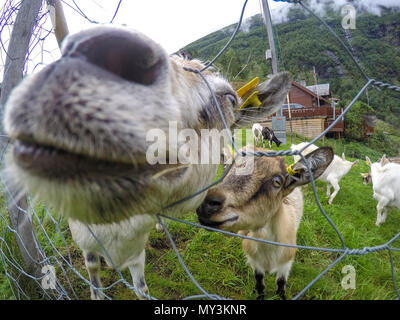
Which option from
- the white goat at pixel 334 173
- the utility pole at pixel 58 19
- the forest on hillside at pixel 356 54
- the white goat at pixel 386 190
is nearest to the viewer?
the forest on hillside at pixel 356 54

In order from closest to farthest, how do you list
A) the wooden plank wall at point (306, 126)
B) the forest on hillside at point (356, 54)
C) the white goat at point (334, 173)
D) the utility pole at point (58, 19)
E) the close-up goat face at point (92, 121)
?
1. the close-up goat face at point (92, 121)
2. the forest on hillside at point (356, 54)
3. the utility pole at point (58, 19)
4. the white goat at point (334, 173)
5. the wooden plank wall at point (306, 126)

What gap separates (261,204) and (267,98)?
0.97 meters

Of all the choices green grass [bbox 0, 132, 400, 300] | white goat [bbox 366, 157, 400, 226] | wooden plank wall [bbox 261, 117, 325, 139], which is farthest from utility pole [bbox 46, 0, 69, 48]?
wooden plank wall [bbox 261, 117, 325, 139]

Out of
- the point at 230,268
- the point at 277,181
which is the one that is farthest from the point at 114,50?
the point at 230,268

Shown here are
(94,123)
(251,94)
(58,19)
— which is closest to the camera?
(94,123)

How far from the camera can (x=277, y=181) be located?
239 cm

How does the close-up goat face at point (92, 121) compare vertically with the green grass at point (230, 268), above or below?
above

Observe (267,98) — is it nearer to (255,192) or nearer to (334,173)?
(255,192)

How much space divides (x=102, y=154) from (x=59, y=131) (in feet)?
0.45

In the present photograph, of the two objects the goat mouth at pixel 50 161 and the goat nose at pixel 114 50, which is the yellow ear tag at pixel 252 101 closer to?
the goat nose at pixel 114 50

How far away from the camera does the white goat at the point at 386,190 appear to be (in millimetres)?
5613

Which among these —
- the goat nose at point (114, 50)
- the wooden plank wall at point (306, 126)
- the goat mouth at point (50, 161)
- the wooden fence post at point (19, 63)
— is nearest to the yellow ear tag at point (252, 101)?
the goat nose at point (114, 50)

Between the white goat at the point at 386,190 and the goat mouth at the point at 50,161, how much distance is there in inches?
260
